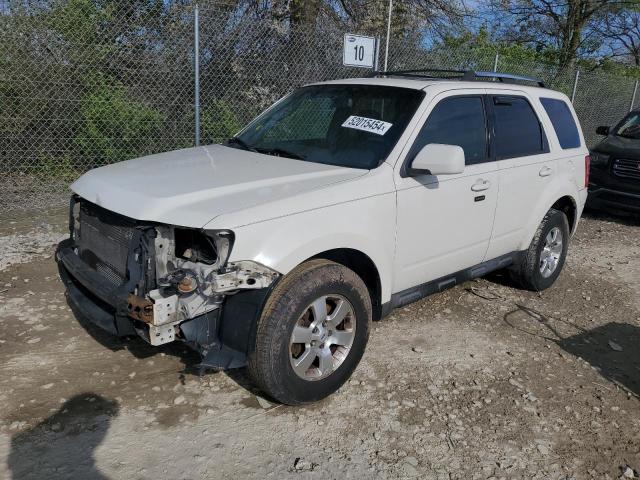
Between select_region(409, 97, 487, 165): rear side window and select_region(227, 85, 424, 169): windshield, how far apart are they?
167 millimetres

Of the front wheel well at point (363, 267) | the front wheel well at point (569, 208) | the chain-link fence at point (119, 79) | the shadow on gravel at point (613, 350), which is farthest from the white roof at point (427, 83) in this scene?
the chain-link fence at point (119, 79)

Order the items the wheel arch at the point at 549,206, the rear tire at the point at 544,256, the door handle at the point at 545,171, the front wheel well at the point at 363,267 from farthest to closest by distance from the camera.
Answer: the rear tire at the point at 544,256, the wheel arch at the point at 549,206, the door handle at the point at 545,171, the front wheel well at the point at 363,267

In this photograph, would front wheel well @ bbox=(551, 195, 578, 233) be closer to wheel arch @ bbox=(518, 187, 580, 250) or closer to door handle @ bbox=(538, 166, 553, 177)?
wheel arch @ bbox=(518, 187, 580, 250)

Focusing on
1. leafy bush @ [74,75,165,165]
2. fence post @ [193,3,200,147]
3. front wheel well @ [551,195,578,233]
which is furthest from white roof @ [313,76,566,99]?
leafy bush @ [74,75,165,165]

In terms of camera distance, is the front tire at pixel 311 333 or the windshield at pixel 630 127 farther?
the windshield at pixel 630 127

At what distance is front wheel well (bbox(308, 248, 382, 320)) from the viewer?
11.2 ft

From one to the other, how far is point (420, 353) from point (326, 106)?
2.00 meters

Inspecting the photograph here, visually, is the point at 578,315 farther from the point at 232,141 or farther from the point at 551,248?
the point at 232,141

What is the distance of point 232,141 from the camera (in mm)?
4547

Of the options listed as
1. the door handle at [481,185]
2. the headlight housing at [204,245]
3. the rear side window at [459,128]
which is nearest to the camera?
the headlight housing at [204,245]

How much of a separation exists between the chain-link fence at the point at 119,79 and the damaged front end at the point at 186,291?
4.78 m

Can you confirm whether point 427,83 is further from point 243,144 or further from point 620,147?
point 620,147

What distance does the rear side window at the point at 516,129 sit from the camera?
14.7 feet

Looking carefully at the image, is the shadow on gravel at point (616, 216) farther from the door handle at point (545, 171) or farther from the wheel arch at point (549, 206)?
the door handle at point (545, 171)
